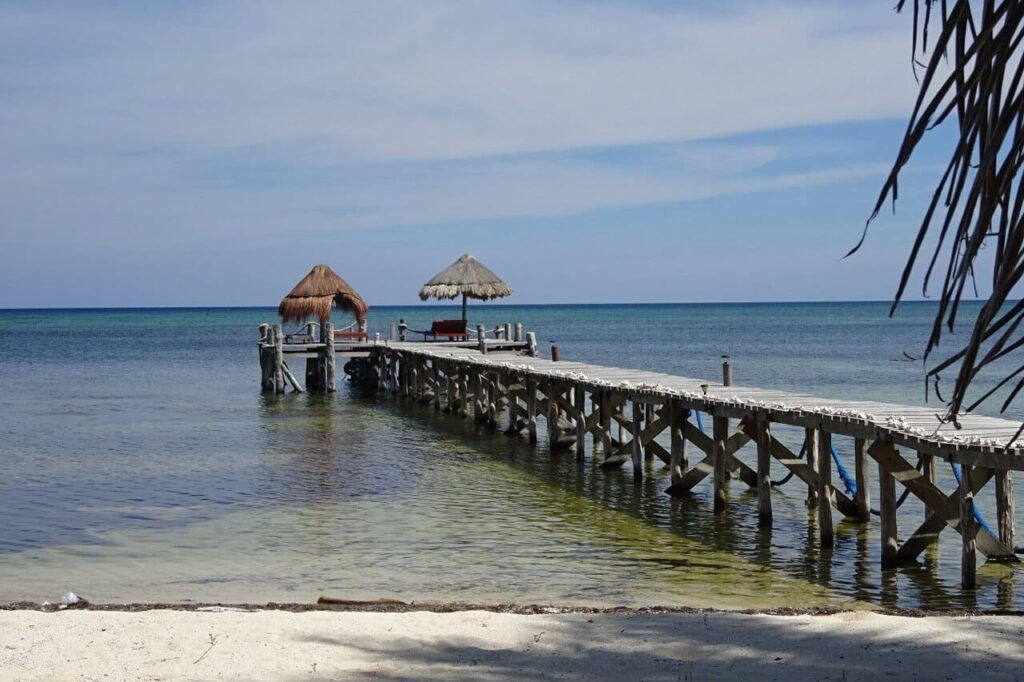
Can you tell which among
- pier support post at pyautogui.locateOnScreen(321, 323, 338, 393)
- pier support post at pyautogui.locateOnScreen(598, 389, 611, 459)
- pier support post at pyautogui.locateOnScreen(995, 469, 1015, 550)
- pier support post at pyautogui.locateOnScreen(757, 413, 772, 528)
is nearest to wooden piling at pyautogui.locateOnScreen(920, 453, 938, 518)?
pier support post at pyautogui.locateOnScreen(995, 469, 1015, 550)

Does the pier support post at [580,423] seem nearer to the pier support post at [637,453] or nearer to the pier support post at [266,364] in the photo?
the pier support post at [637,453]

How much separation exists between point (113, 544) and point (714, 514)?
22.3ft

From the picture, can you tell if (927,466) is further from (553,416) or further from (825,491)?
Answer: (553,416)

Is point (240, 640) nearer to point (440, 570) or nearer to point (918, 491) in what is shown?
point (440, 570)

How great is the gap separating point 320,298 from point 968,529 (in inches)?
1102

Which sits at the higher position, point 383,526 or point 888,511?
point 888,511

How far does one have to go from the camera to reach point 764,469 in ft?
43.3

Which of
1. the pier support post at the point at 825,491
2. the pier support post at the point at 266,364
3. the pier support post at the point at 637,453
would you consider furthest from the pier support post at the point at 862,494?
the pier support post at the point at 266,364

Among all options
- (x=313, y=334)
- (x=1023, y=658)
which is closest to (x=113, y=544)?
(x=1023, y=658)

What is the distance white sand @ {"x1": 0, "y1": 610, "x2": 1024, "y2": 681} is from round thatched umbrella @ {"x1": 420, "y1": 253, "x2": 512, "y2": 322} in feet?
92.0

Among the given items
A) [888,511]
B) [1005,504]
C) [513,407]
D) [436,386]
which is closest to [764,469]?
[888,511]

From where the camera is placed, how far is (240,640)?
24.4ft

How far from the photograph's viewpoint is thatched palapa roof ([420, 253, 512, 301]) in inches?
1423

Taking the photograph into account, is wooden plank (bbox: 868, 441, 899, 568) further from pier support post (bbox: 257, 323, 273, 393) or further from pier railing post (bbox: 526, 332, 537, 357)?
pier support post (bbox: 257, 323, 273, 393)
